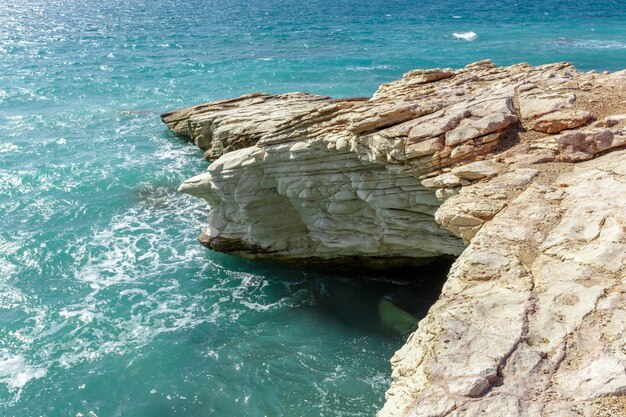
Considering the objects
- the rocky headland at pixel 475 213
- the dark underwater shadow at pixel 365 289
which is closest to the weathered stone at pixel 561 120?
the rocky headland at pixel 475 213

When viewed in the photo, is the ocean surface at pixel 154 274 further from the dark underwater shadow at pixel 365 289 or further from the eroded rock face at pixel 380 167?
the eroded rock face at pixel 380 167

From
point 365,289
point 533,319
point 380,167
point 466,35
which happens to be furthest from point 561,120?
point 466,35

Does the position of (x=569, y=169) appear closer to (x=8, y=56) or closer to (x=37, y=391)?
(x=37, y=391)

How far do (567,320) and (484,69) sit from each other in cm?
1323

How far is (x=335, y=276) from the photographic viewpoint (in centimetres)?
1973

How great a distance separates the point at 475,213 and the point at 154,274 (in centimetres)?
1287

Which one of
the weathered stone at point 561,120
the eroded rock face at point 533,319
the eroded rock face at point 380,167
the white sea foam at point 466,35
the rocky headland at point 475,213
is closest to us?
the eroded rock face at point 533,319

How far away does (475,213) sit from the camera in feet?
38.0

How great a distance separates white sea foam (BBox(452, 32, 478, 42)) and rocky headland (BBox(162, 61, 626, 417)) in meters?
A: 41.7

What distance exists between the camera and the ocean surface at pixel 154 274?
15008 mm

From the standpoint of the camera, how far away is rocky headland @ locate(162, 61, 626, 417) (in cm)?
778

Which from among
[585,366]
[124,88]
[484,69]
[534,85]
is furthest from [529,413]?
[124,88]

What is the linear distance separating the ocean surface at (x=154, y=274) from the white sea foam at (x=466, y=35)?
21.3 ft

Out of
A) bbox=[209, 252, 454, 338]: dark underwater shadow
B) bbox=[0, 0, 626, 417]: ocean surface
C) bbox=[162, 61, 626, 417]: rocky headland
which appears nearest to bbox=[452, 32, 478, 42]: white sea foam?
bbox=[0, 0, 626, 417]: ocean surface
